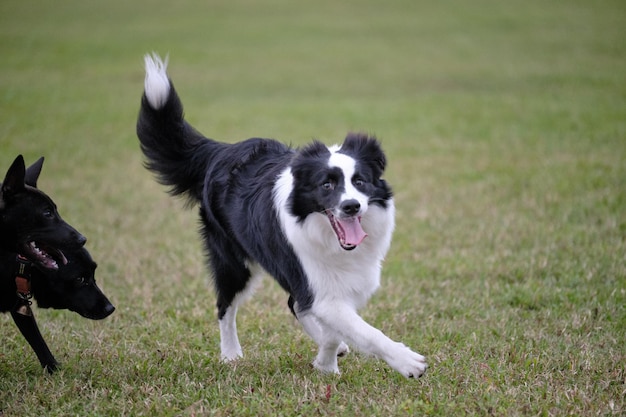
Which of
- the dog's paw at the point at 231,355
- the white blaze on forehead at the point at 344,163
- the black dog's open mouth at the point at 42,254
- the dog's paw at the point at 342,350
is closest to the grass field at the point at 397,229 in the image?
the dog's paw at the point at 342,350

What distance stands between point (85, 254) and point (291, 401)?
1809mm

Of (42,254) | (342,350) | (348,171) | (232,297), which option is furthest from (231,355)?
(348,171)

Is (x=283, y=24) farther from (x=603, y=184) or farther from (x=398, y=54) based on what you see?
(x=603, y=184)

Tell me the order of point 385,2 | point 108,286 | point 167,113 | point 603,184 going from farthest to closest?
point 385,2
point 603,184
point 108,286
point 167,113

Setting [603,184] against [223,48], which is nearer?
[603,184]

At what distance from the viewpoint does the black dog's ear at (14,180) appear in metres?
4.44

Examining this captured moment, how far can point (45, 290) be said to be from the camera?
16.4 feet

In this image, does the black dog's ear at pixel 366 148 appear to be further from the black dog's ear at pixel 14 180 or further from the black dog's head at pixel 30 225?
the black dog's ear at pixel 14 180

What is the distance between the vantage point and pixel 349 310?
177 inches

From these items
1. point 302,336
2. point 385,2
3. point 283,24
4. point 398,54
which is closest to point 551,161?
point 302,336

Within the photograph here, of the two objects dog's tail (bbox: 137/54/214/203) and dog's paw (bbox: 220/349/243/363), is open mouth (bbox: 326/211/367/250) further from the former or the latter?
dog's tail (bbox: 137/54/214/203)

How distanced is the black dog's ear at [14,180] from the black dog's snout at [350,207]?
1.90m

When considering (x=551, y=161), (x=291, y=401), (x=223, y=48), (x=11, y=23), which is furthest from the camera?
(x=11, y=23)

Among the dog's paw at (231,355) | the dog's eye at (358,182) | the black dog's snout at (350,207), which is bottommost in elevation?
the dog's paw at (231,355)
